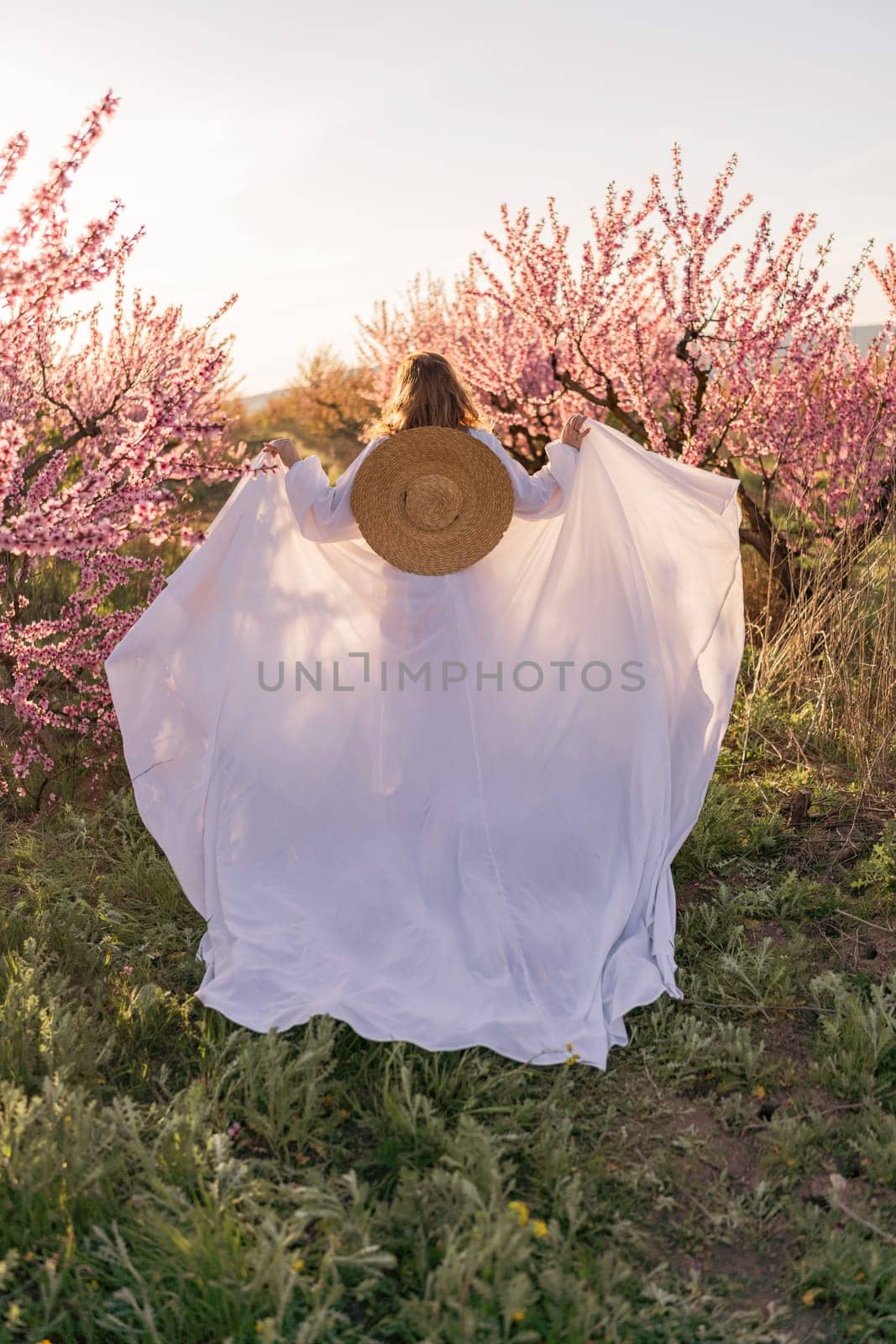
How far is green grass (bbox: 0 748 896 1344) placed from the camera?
Result: 2.21 m

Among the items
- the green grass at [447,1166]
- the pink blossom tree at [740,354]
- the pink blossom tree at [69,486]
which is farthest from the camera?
the pink blossom tree at [740,354]

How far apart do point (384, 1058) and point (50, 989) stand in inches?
41.2

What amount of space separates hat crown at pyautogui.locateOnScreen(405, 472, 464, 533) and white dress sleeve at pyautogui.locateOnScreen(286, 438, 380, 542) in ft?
0.68

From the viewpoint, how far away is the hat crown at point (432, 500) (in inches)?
147

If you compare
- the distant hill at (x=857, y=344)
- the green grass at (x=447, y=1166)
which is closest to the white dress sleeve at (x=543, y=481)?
the green grass at (x=447, y=1166)

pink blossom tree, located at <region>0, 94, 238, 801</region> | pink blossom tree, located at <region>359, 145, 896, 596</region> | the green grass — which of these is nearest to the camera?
the green grass

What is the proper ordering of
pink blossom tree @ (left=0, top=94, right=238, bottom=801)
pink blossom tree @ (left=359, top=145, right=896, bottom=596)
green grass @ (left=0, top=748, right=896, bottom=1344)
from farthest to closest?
pink blossom tree @ (left=359, top=145, right=896, bottom=596) → pink blossom tree @ (left=0, top=94, right=238, bottom=801) → green grass @ (left=0, top=748, right=896, bottom=1344)

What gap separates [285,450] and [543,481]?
959mm

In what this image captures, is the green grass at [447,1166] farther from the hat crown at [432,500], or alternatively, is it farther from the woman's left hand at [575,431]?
the woman's left hand at [575,431]

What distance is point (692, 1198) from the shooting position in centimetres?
258

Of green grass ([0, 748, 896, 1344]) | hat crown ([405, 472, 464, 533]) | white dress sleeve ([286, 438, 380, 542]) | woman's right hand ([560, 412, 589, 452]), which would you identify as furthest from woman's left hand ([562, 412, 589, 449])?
green grass ([0, 748, 896, 1344])

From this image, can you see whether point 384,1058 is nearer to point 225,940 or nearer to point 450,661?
point 225,940

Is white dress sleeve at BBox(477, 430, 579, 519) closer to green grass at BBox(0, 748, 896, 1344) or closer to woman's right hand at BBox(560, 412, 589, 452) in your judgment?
woman's right hand at BBox(560, 412, 589, 452)

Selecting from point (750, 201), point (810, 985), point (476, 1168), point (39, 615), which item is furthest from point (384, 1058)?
point (750, 201)
